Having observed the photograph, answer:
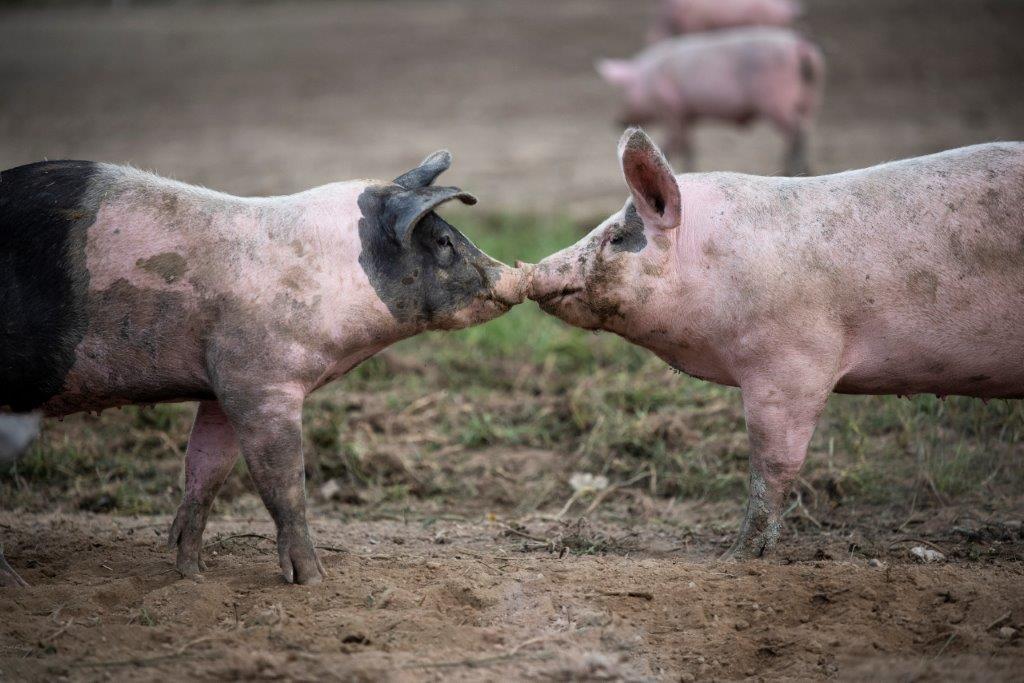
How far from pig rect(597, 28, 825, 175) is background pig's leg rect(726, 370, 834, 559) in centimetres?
773

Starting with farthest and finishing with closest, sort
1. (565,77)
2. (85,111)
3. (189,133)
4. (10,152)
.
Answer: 1. (565,77)
2. (85,111)
3. (189,133)
4. (10,152)

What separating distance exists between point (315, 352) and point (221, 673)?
125 centimetres

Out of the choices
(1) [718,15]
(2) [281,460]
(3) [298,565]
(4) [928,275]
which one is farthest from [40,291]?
(1) [718,15]

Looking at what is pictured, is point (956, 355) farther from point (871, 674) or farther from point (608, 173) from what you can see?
point (608, 173)

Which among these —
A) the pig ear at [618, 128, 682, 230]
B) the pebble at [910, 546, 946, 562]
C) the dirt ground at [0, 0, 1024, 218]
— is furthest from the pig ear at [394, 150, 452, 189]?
the dirt ground at [0, 0, 1024, 218]

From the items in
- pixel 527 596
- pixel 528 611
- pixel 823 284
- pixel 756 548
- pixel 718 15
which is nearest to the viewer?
pixel 528 611

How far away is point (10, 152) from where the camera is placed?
13.4 metres

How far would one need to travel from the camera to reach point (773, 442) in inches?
183

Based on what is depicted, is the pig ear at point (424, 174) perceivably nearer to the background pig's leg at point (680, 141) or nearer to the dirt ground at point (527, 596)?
the dirt ground at point (527, 596)

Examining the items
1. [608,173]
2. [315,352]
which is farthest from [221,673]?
[608,173]

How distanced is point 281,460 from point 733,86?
31.0ft

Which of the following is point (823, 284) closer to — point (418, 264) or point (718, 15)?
point (418, 264)

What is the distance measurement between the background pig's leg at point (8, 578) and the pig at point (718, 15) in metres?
13.3

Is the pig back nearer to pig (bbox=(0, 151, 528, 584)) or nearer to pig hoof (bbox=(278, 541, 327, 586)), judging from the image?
pig (bbox=(0, 151, 528, 584))
